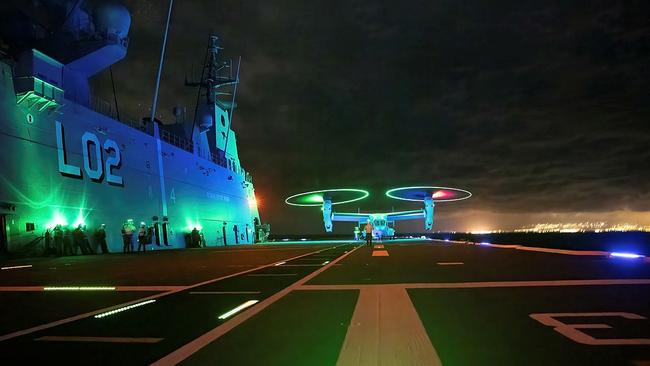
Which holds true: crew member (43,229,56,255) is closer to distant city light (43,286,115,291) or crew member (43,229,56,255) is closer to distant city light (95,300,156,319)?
distant city light (43,286,115,291)

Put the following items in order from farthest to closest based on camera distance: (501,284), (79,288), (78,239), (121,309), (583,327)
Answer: (78,239), (79,288), (501,284), (121,309), (583,327)

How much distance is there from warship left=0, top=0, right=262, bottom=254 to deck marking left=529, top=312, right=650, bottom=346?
83.2ft

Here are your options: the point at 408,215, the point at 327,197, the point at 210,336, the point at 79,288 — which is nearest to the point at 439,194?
the point at 408,215

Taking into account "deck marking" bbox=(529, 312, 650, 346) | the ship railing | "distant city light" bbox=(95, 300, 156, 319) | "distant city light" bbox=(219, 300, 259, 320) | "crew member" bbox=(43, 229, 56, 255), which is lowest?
"deck marking" bbox=(529, 312, 650, 346)

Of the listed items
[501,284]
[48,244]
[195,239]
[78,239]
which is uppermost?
[78,239]

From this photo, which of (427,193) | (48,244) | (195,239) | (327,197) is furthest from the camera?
(427,193)

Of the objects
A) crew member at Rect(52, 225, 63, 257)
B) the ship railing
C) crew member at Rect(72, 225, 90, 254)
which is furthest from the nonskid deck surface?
the ship railing

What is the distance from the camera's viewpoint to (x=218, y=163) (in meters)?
59.0

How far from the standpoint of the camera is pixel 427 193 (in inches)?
4109

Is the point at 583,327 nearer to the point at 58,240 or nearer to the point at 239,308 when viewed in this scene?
the point at 239,308

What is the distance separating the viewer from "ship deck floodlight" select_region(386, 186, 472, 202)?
339 feet

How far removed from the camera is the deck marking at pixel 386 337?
13.0ft

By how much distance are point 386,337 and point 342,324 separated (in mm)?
852

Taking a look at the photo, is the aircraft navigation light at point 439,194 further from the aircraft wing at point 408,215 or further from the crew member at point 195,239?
the crew member at point 195,239
